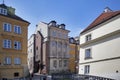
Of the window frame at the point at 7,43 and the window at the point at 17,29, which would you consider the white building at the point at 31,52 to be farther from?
the window frame at the point at 7,43

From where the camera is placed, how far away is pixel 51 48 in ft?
161

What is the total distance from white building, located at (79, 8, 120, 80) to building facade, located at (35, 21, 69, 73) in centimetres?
1745

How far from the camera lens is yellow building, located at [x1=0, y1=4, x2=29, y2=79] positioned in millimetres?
30797

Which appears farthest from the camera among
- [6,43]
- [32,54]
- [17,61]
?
[32,54]

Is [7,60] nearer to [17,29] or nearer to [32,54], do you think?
[17,29]

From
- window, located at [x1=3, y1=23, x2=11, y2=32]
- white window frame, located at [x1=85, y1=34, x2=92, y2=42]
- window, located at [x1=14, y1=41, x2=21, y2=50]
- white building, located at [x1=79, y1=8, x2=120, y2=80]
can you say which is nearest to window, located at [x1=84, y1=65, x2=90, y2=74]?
white building, located at [x1=79, y1=8, x2=120, y2=80]

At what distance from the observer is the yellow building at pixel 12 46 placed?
3080 centimetres

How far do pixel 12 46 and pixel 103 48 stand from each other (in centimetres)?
1582

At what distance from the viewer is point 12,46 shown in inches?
1266

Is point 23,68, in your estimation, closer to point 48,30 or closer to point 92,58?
point 92,58

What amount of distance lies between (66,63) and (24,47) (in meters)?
21.4

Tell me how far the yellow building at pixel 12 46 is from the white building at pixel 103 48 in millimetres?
10798

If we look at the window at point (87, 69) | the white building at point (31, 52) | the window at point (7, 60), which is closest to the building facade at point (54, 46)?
the white building at point (31, 52)

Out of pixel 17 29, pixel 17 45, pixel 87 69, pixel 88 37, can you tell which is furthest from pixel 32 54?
pixel 88 37
